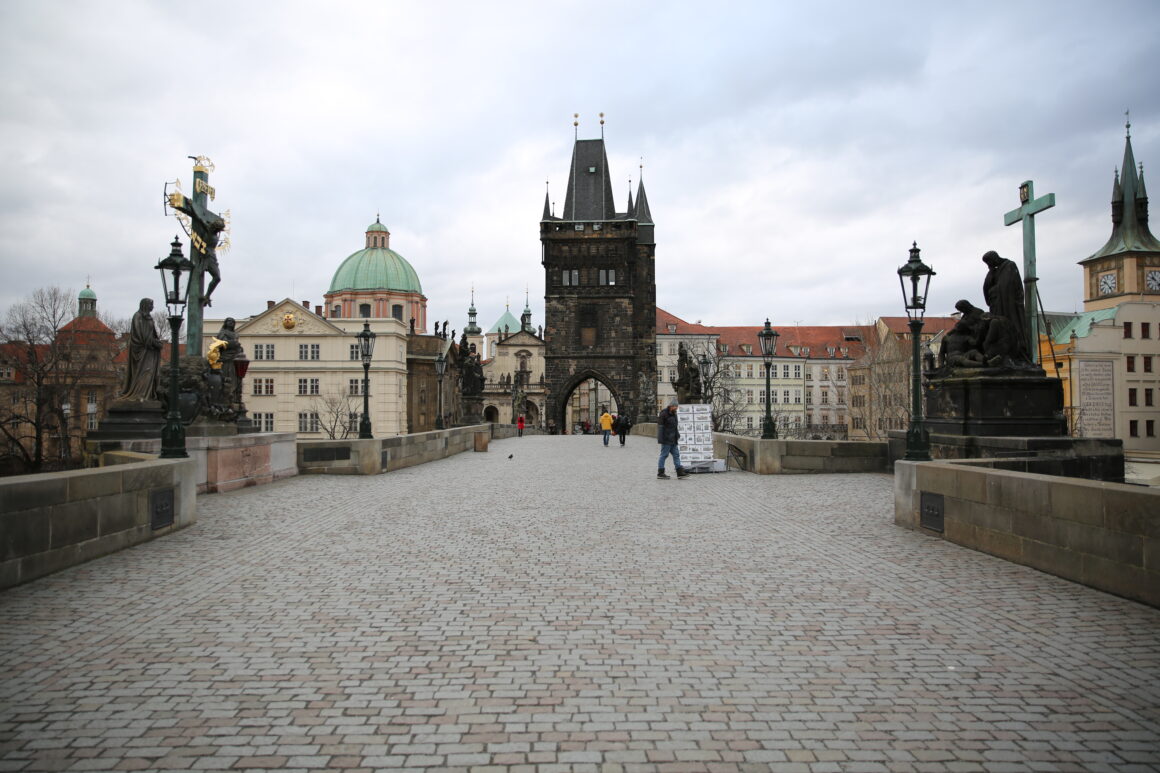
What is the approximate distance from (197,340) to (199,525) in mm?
7311

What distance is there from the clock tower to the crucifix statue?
5259 cm

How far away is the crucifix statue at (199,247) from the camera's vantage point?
15.1m

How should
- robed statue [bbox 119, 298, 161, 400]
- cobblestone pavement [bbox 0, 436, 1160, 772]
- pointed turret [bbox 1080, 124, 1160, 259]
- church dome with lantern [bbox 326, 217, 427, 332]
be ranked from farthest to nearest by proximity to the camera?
church dome with lantern [bbox 326, 217, 427, 332]
pointed turret [bbox 1080, 124, 1160, 259]
robed statue [bbox 119, 298, 161, 400]
cobblestone pavement [bbox 0, 436, 1160, 772]

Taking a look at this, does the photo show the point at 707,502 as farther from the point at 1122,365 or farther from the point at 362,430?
the point at 1122,365

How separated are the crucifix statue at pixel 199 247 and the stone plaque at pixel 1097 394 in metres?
58.3

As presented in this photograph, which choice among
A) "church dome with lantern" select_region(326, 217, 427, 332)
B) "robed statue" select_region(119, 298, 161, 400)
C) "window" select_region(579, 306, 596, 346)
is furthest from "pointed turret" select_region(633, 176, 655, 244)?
"robed statue" select_region(119, 298, 161, 400)

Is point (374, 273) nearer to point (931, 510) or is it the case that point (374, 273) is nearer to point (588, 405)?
point (588, 405)

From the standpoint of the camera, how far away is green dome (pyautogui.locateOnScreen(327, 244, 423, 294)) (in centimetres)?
8244

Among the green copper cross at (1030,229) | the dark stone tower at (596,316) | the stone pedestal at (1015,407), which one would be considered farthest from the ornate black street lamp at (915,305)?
the dark stone tower at (596,316)

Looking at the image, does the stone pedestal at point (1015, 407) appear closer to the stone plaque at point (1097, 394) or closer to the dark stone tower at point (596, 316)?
the dark stone tower at point (596, 316)

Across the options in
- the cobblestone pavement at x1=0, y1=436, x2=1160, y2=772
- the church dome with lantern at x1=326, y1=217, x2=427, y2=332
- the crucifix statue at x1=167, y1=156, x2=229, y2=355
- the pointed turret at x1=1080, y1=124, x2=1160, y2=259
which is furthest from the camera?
the church dome with lantern at x1=326, y1=217, x2=427, y2=332

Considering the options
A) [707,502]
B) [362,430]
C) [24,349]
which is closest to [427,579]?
[707,502]

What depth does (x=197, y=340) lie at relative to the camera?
49.5 feet

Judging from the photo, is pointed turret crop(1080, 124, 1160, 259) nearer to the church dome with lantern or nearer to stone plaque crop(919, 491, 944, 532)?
stone plaque crop(919, 491, 944, 532)
